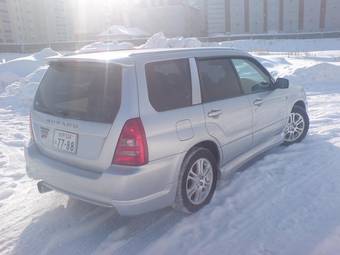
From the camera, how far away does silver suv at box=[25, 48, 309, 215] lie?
9.43 feet

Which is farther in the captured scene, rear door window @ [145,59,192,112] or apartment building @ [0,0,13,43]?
apartment building @ [0,0,13,43]

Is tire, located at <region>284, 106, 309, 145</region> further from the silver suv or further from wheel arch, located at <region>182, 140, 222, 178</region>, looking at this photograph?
wheel arch, located at <region>182, 140, 222, 178</region>

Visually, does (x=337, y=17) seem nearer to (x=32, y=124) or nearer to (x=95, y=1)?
(x=95, y=1)

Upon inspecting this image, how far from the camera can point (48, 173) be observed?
3.27 metres

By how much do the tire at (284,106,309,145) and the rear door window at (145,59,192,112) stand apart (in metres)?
2.47

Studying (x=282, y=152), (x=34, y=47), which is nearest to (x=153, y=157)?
(x=282, y=152)

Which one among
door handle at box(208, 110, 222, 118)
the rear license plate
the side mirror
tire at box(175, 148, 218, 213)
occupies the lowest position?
tire at box(175, 148, 218, 213)

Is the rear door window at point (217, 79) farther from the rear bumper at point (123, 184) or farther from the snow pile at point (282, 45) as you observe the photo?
the snow pile at point (282, 45)

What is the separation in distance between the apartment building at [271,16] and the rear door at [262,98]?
62.6 meters

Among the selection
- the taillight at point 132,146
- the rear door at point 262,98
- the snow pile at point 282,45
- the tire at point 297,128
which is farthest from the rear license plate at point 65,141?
the snow pile at point 282,45

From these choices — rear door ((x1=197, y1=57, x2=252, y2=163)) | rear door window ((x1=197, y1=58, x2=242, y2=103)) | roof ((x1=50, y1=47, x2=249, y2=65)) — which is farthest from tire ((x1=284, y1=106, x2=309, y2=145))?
roof ((x1=50, y1=47, x2=249, y2=65))

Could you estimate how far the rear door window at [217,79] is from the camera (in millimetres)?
3553

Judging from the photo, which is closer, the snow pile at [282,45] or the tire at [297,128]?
the tire at [297,128]

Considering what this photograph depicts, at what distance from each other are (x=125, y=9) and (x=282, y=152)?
74.0m
